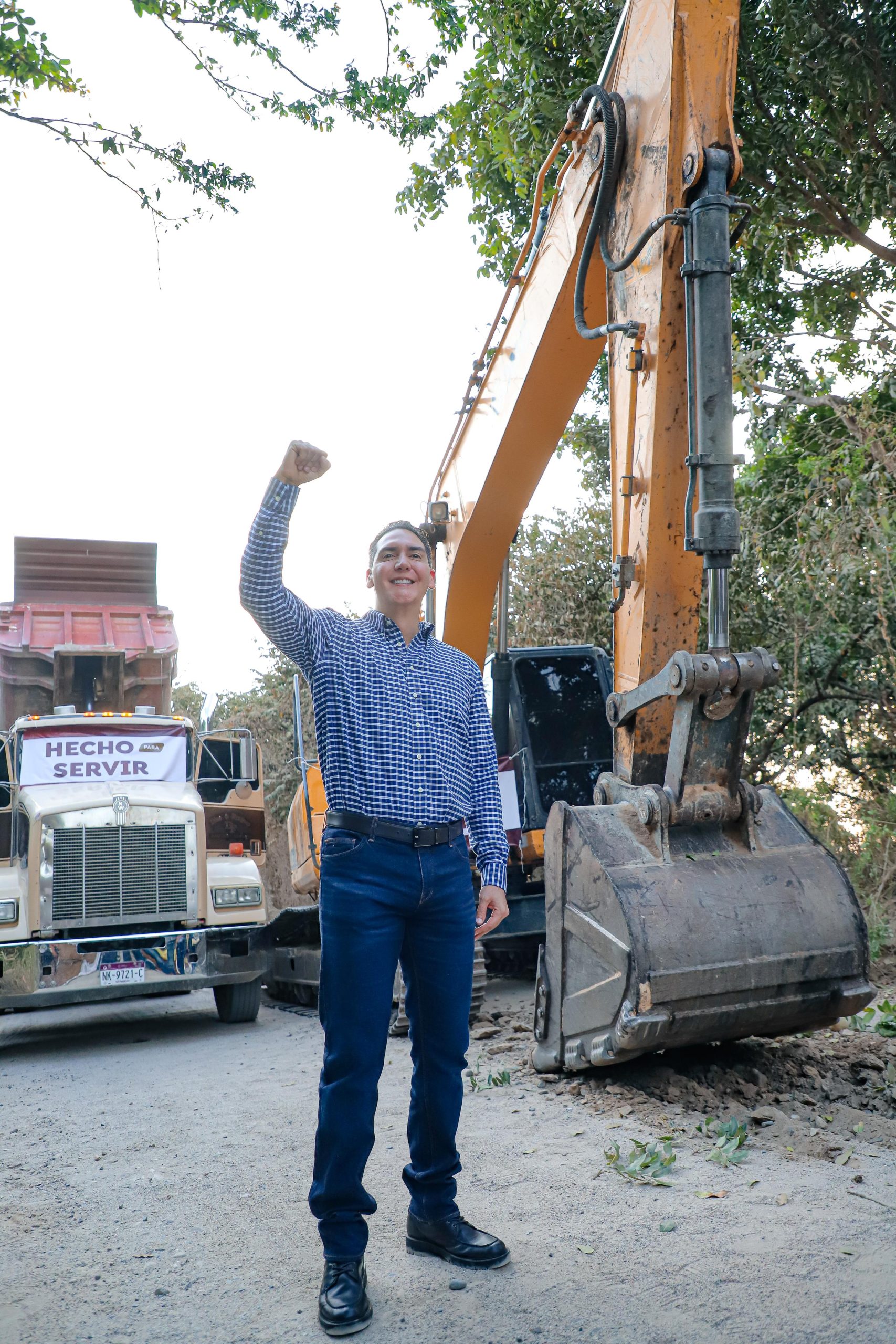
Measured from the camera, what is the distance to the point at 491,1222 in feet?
12.1

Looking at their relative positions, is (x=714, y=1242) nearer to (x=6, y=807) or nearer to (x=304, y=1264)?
(x=304, y=1264)

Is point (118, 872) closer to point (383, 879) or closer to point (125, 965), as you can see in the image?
point (125, 965)

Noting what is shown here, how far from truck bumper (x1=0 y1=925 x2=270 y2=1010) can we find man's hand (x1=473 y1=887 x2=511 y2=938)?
17.0 ft

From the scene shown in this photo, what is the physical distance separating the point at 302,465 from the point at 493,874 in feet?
4.83

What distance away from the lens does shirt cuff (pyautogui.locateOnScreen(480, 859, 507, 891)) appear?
12.2 feet

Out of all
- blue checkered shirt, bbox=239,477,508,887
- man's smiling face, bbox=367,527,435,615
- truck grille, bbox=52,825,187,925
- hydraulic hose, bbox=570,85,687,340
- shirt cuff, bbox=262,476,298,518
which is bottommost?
truck grille, bbox=52,825,187,925

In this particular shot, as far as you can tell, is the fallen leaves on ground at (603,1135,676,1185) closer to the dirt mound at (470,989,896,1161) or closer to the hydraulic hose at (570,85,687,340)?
the dirt mound at (470,989,896,1161)

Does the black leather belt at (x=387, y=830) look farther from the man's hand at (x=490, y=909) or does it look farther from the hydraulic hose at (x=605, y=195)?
the hydraulic hose at (x=605, y=195)

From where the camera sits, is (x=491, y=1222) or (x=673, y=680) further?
(x=673, y=680)

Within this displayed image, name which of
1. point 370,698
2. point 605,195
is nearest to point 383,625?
point 370,698

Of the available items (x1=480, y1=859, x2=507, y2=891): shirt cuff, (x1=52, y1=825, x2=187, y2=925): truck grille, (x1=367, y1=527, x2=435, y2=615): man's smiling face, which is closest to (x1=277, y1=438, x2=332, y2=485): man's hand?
(x1=367, y1=527, x2=435, y2=615): man's smiling face

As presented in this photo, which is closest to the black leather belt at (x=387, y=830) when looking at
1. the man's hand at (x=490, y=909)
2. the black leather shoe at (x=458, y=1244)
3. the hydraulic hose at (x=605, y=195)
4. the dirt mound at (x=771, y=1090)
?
the man's hand at (x=490, y=909)

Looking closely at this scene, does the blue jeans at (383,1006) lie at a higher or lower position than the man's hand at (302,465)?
lower

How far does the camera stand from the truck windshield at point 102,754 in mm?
8812
